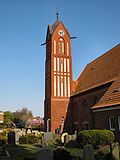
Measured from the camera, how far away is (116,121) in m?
20.6

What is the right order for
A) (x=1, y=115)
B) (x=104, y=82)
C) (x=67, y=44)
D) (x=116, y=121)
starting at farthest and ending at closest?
(x=1, y=115)
(x=67, y=44)
(x=104, y=82)
(x=116, y=121)

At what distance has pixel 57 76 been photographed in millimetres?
36344

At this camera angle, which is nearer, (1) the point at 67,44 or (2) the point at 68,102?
(2) the point at 68,102

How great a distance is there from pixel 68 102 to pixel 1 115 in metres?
76.7

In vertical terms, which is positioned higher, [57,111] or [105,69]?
[105,69]

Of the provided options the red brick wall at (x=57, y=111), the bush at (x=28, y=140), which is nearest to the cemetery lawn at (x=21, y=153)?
the bush at (x=28, y=140)

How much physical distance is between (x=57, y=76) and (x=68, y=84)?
82.4 inches

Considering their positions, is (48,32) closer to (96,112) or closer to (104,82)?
(104,82)

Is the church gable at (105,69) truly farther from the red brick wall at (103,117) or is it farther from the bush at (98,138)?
the bush at (98,138)

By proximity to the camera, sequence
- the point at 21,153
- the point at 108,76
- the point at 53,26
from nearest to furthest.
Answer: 1. the point at 21,153
2. the point at 108,76
3. the point at 53,26

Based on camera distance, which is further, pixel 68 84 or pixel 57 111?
pixel 68 84

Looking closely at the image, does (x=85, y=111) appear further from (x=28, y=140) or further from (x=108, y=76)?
(x=28, y=140)

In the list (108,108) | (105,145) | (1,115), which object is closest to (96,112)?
(108,108)

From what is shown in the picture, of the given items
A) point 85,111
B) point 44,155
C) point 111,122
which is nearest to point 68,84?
point 85,111
